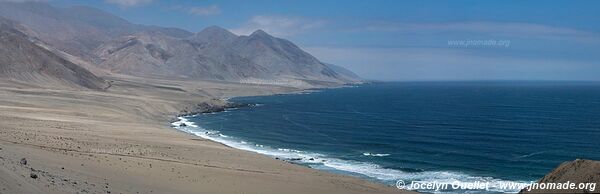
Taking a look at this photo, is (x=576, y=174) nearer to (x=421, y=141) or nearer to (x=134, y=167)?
(x=134, y=167)

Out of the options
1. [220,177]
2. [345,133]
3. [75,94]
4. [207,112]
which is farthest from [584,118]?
[75,94]

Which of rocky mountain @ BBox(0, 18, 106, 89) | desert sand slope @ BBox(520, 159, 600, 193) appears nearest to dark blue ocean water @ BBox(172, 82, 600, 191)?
desert sand slope @ BBox(520, 159, 600, 193)

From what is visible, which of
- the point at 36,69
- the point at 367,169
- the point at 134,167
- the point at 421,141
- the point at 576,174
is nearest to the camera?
the point at 576,174

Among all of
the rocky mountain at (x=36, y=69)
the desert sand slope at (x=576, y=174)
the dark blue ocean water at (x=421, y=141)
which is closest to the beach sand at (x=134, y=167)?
the dark blue ocean water at (x=421, y=141)

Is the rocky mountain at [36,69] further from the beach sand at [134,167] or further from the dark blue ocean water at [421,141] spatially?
the beach sand at [134,167]

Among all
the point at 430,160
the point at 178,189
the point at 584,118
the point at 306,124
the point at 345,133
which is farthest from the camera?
the point at 584,118

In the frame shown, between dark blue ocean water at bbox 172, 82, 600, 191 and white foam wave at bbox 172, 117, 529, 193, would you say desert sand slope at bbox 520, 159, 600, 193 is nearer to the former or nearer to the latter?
white foam wave at bbox 172, 117, 529, 193

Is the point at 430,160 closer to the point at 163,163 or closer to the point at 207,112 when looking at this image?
the point at 163,163

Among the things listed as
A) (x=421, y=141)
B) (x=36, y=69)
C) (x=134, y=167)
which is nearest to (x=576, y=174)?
(x=134, y=167)
